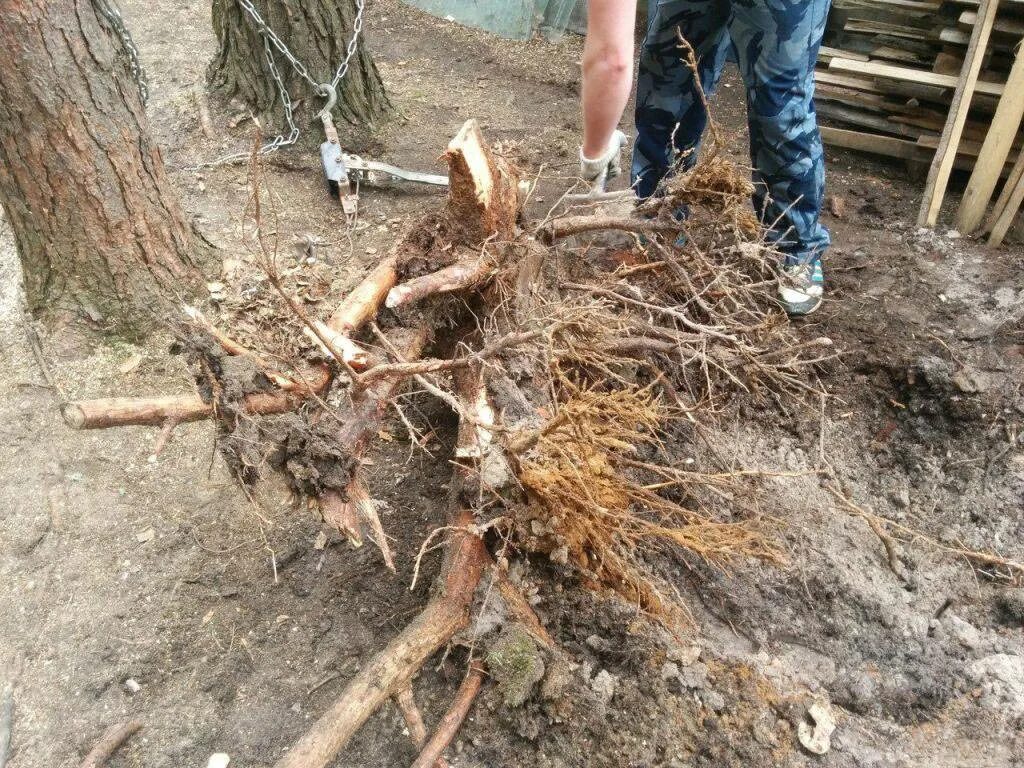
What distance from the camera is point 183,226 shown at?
7.65 ft

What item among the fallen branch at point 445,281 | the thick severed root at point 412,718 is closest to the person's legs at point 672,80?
the fallen branch at point 445,281

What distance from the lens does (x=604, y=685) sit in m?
1.57

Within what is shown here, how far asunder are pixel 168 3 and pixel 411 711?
4.65 m

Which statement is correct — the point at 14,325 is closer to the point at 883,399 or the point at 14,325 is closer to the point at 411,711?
the point at 411,711

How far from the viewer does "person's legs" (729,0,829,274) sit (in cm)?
203

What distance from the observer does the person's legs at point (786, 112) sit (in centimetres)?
203

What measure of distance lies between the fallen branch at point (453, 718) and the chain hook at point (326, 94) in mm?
2553

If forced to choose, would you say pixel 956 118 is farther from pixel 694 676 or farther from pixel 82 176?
pixel 82 176

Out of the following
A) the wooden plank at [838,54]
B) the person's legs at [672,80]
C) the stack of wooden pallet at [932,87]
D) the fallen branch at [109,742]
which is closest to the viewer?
Result: the fallen branch at [109,742]

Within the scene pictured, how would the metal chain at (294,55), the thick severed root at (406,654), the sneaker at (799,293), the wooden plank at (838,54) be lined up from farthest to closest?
1. the wooden plank at (838,54)
2. the metal chain at (294,55)
3. the sneaker at (799,293)
4. the thick severed root at (406,654)

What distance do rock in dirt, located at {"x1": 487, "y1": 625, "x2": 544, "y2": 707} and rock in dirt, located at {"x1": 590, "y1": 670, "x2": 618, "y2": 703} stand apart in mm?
133

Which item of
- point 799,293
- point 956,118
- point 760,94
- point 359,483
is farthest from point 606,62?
point 956,118

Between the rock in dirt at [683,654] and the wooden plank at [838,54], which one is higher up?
the wooden plank at [838,54]

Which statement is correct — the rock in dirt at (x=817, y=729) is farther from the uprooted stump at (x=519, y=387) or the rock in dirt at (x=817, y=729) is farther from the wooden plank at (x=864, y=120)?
the wooden plank at (x=864, y=120)
